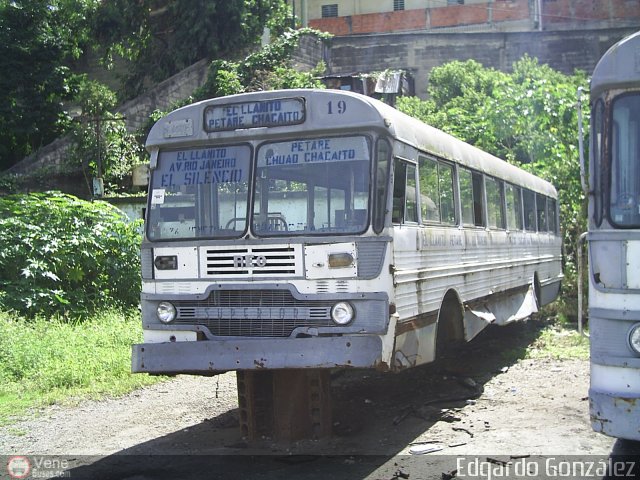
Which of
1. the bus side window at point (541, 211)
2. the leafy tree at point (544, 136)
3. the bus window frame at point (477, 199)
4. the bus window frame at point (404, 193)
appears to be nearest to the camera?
the bus window frame at point (404, 193)

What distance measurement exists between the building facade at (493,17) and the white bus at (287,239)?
29.8 metres

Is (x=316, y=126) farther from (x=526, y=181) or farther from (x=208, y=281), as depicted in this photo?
(x=526, y=181)

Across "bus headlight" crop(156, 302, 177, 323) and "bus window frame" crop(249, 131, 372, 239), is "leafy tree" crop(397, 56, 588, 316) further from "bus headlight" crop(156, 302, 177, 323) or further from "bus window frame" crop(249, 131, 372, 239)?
"bus headlight" crop(156, 302, 177, 323)

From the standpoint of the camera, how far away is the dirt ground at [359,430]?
6309 mm

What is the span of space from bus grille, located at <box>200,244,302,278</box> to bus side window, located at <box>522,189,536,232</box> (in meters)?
6.75

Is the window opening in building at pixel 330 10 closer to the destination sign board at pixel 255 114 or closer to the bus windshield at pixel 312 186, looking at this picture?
the destination sign board at pixel 255 114

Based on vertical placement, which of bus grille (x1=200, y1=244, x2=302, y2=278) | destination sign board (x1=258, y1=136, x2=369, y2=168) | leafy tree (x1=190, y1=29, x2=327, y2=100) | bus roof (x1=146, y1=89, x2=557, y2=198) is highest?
leafy tree (x1=190, y1=29, x2=327, y2=100)

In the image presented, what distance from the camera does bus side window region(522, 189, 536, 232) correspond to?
1258cm

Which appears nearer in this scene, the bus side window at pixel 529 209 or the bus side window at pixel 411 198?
the bus side window at pixel 411 198

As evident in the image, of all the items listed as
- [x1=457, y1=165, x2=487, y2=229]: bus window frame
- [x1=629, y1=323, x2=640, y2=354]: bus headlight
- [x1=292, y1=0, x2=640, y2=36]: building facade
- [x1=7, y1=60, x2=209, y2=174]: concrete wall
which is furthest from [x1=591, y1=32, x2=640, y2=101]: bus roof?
[x1=292, y1=0, x2=640, y2=36]: building facade

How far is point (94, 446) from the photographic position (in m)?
7.22

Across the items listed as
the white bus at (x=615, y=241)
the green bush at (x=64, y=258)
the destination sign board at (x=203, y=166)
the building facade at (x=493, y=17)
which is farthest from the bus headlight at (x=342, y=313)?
the building facade at (x=493, y=17)

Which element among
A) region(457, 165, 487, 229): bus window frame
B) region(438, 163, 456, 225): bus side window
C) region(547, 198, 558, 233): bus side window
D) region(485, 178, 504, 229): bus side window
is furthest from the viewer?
region(547, 198, 558, 233): bus side window

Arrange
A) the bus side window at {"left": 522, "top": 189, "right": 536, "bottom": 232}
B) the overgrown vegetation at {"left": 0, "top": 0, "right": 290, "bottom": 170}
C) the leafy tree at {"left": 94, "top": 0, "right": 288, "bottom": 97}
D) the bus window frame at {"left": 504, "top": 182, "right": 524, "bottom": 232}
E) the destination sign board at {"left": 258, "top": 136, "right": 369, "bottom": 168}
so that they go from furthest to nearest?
the leafy tree at {"left": 94, "top": 0, "right": 288, "bottom": 97} → the overgrown vegetation at {"left": 0, "top": 0, "right": 290, "bottom": 170} → the bus side window at {"left": 522, "top": 189, "right": 536, "bottom": 232} → the bus window frame at {"left": 504, "top": 182, "right": 524, "bottom": 232} → the destination sign board at {"left": 258, "top": 136, "right": 369, "bottom": 168}
